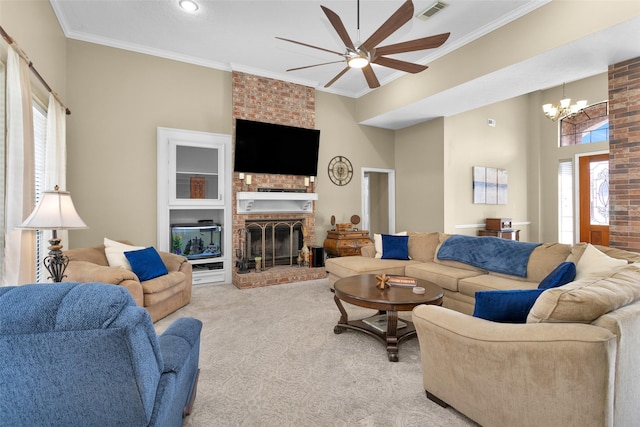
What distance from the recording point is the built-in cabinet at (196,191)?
192 inches

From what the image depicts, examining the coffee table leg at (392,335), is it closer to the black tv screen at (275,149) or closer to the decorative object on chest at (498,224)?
the black tv screen at (275,149)

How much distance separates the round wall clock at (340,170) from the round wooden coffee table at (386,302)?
3.44m

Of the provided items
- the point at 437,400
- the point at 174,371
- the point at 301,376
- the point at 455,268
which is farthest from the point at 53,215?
the point at 455,268

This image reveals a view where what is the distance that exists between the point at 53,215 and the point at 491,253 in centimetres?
437

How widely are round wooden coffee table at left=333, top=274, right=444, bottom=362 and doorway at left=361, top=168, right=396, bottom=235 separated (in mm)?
3820

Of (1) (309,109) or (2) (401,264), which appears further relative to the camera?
(1) (309,109)

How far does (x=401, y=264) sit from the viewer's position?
442 centimetres

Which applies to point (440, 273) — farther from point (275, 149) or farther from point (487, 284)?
point (275, 149)

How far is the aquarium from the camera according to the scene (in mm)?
5004

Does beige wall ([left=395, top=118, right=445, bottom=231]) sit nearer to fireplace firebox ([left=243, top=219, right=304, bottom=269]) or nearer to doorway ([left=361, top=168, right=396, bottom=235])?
doorway ([left=361, top=168, right=396, bottom=235])

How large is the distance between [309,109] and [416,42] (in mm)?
3270

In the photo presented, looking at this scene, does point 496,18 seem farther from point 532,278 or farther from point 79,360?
point 79,360

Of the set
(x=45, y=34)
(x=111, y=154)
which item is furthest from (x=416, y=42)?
(x=111, y=154)

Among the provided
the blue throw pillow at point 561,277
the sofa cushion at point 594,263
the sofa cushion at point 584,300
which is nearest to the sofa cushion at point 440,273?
the sofa cushion at point 594,263
